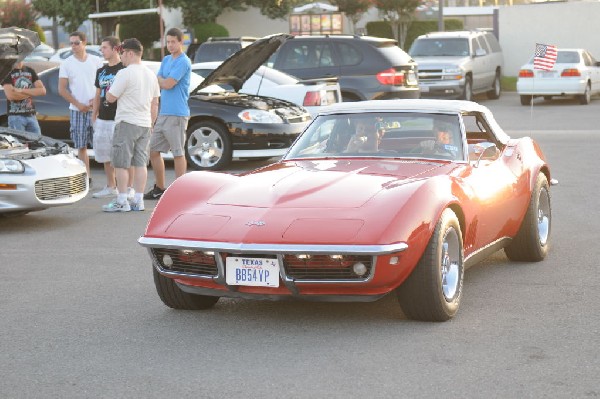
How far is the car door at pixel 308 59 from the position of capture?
22.6 meters

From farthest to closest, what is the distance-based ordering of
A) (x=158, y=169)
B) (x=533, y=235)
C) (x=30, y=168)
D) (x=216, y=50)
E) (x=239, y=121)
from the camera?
(x=216, y=50)
(x=239, y=121)
(x=158, y=169)
(x=30, y=168)
(x=533, y=235)

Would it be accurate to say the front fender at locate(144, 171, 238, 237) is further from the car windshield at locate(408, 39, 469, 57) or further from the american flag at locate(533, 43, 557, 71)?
the car windshield at locate(408, 39, 469, 57)

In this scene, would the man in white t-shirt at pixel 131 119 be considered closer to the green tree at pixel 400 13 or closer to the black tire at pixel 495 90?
the black tire at pixel 495 90

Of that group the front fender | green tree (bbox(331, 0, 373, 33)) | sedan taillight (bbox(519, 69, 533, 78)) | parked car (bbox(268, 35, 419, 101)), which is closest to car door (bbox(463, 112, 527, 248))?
the front fender

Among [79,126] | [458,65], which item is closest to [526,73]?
[458,65]

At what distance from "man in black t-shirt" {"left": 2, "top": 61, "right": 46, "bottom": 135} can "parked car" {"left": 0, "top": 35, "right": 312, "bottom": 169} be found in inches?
83.5

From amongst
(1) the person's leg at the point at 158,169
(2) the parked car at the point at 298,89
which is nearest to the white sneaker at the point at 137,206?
(1) the person's leg at the point at 158,169

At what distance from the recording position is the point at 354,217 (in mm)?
6957

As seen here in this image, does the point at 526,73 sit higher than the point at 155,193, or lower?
lower

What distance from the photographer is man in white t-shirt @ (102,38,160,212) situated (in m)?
12.4

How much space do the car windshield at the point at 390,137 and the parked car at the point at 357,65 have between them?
12.2m

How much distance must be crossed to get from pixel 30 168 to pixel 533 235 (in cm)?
498

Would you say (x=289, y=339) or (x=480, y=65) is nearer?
(x=289, y=339)

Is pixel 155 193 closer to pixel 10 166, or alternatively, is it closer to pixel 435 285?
pixel 10 166
